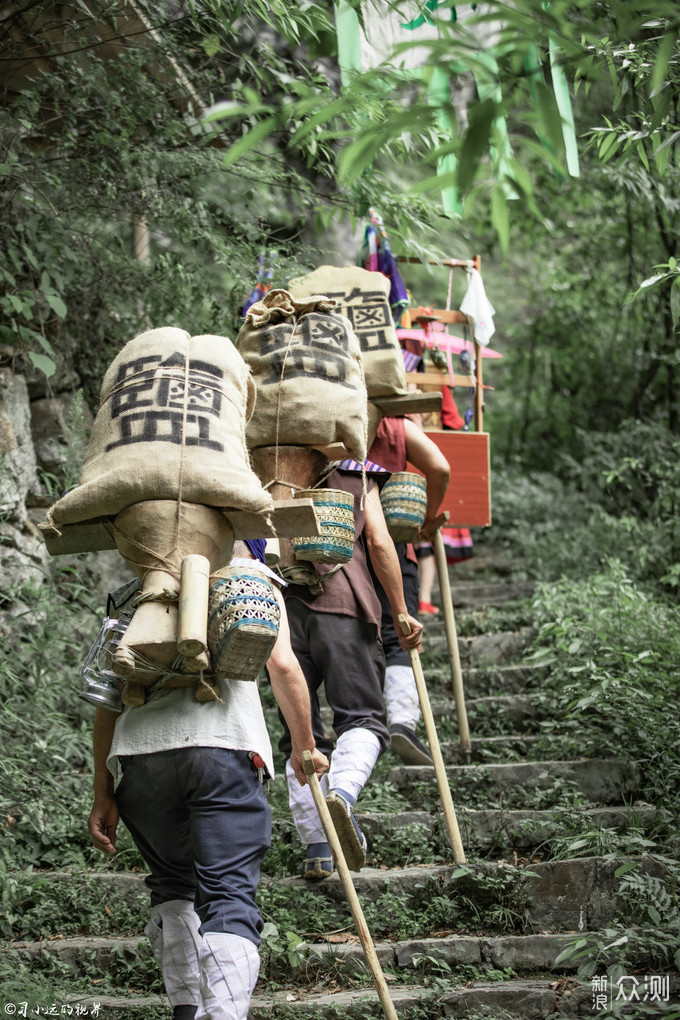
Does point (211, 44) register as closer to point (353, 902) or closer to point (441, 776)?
point (441, 776)

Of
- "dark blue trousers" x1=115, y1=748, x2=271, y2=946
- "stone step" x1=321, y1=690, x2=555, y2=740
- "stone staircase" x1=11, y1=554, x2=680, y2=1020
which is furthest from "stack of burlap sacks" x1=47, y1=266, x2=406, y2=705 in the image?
"stone step" x1=321, y1=690, x2=555, y2=740

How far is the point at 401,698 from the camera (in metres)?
4.74

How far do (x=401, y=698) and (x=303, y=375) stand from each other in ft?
6.68

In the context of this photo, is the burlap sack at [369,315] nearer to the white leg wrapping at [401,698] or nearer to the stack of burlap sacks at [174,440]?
the stack of burlap sacks at [174,440]

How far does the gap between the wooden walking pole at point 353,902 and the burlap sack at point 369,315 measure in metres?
1.83

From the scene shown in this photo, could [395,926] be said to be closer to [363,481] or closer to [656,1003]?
[656,1003]

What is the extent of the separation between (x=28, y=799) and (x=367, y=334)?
2488 mm

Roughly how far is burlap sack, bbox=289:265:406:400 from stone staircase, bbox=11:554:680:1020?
72.9 inches

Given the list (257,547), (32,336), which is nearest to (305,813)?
(257,547)

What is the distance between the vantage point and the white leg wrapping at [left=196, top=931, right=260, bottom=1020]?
7.38 ft

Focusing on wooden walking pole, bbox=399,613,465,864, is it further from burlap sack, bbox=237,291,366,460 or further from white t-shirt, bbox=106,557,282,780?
white t-shirt, bbox=106,557,282,780

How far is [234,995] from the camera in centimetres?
226

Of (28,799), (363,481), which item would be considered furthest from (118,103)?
(28,799)

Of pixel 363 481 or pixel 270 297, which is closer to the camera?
pixel 270 297
